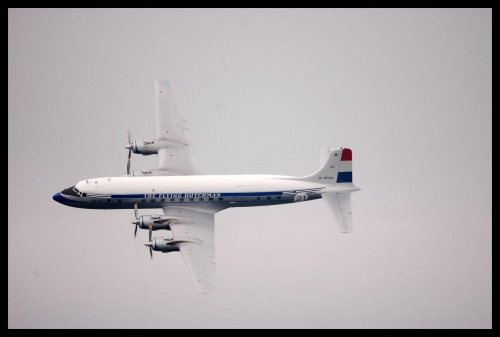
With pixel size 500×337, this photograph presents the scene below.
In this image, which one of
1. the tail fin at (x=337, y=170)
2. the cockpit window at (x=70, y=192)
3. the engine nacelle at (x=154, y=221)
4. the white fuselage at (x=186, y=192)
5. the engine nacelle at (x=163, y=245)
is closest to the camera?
the engine nacelle at (x=163, y=245)

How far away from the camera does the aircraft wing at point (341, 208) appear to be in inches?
2630

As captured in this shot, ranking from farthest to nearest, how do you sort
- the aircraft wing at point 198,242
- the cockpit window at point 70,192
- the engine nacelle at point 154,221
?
the cockpit window at point 70,192
the engine nacelle at point 154,221
the aircraft wing at point 198,242

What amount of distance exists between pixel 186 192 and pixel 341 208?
528 inches

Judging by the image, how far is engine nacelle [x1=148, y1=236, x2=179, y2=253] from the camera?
63812 millimetres

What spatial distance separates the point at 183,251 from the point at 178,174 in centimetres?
882

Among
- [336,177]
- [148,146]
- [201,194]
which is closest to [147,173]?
[148,146]

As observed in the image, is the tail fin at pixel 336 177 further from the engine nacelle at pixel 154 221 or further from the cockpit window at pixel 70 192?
the cockpit window at pixel 70 192

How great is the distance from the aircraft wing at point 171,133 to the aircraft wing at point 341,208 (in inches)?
496

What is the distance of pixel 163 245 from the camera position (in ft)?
209

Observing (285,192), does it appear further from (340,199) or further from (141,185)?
(141,185)

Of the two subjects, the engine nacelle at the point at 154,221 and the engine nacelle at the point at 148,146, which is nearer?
the engine nacelle at the point at 154,221

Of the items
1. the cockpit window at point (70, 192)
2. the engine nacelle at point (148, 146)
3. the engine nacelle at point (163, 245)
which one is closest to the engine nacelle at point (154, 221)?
the engine nacelle at point (163, 245)

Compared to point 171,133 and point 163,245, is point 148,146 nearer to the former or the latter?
point 171,133

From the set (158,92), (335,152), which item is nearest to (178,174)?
(158,92)
